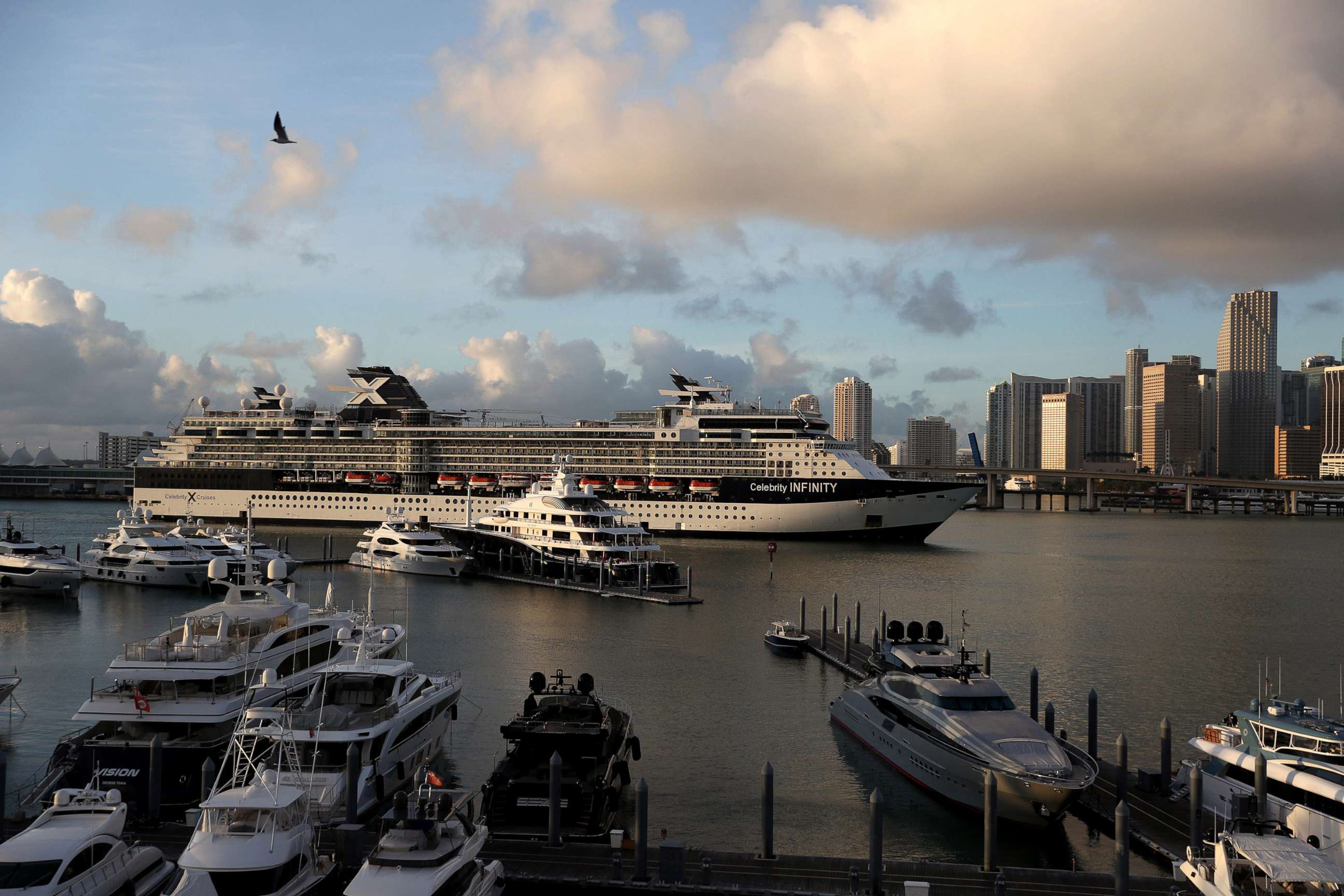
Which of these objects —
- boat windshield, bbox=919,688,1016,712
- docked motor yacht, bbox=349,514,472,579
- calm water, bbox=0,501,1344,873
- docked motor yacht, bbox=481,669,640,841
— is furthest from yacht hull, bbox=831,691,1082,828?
docked motor yacht, bbox=349,514,472,579

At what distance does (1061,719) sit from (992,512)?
389 ft

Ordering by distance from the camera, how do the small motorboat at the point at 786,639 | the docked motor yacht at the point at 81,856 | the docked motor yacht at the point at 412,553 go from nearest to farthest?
1. the docked motor yacht at the point at 81,856
2. the small motorboat at the point at 786,639
3. the docked motor yacht at the point at 412,553

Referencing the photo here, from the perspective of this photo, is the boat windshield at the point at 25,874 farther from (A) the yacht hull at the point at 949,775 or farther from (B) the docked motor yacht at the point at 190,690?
(A) the yacht hull at the point at 949,775

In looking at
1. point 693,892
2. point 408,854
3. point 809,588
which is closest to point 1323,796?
point 693,892

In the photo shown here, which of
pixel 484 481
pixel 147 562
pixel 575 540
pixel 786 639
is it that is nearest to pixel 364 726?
pixel 786 639

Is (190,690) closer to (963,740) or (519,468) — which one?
(963,740)

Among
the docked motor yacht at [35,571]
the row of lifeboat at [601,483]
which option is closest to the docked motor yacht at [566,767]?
the docked motor yacht at [35,571]

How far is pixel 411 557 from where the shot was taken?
50656 millimetres

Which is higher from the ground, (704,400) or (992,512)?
(704,400)

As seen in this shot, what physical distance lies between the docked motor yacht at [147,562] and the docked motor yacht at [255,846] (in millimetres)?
36056

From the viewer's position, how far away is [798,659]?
30.7m

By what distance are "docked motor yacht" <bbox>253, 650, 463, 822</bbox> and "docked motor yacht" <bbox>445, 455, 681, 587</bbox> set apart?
25.0 meters

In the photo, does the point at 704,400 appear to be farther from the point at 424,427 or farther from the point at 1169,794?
the point at 1169,794

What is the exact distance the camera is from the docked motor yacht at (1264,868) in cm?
1157
